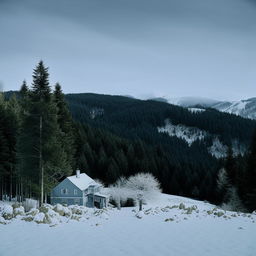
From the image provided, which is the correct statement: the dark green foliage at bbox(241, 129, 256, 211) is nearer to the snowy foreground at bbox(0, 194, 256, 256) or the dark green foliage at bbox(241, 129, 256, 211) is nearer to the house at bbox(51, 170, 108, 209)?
the snowy foreground at bbox(0, 194, 256, 256)

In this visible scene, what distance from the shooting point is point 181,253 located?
948 cm

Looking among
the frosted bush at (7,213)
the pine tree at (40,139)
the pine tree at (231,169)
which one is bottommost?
the pine tree at (231,169)

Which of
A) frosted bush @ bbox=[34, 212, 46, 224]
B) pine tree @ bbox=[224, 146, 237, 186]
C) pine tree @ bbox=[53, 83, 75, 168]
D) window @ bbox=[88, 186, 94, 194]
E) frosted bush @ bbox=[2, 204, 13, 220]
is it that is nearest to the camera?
frosted bush @ bbox=[34, 212, 46, 224]

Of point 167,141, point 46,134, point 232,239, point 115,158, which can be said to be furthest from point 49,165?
point 167,141

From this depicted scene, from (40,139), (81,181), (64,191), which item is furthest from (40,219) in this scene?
(81,181)

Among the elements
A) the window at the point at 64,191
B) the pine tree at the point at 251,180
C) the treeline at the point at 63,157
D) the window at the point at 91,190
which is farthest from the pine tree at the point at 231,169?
the window at the point at 64,191

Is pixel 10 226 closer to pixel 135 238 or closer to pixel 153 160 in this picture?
pixel 135 238

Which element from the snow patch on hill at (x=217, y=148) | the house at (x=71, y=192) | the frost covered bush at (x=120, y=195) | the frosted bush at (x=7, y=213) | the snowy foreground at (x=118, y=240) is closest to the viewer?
the snowy foreground at (x=118, y=240)

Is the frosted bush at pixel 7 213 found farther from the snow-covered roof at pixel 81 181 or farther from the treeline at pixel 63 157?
the snow-covered roof at pixel 81 181

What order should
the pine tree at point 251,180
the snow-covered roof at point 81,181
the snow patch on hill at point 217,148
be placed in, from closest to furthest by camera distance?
the pine tree at point 251,180 < the snow-covered roof at point 81,181 < the snow patch on hill at point 217,148

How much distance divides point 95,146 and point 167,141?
95.7 metres

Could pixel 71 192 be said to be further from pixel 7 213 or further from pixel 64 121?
pixel 7 213

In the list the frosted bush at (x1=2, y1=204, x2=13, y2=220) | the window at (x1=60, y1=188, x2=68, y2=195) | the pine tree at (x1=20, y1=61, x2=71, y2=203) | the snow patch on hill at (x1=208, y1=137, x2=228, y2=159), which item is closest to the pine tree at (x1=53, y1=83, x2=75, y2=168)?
the window at (x1=60, y1=188, x2=68, y2=195)

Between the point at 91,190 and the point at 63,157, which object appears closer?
the point at 63,157
